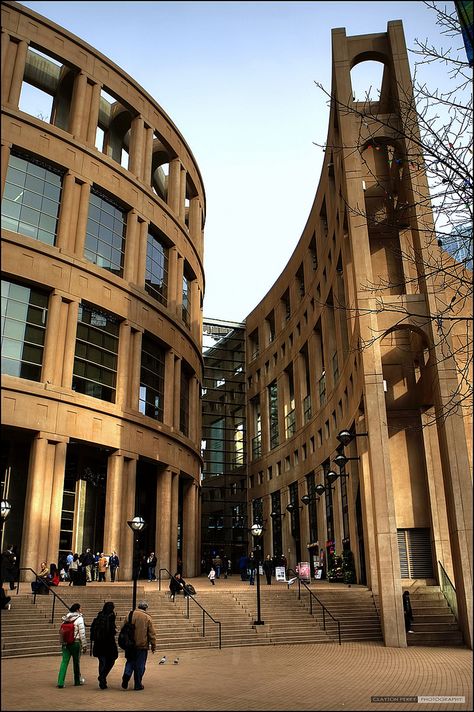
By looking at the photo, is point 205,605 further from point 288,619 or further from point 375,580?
point 375,580

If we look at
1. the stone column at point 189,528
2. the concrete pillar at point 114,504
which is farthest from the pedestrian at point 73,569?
the stone column at point 189,528

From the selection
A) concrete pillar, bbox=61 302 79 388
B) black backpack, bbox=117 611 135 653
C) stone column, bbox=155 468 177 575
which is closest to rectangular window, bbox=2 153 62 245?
concrete pillar, bbox=61 302 79 388

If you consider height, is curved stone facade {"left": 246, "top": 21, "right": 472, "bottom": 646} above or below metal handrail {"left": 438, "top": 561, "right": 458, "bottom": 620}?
above

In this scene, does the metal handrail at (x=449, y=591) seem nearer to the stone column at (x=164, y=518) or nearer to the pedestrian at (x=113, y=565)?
the pedestrian at (x=113, y=565)

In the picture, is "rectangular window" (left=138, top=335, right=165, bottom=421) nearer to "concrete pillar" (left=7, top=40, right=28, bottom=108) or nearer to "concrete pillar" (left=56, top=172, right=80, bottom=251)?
"concrete pillar" (left=56, top=172, right=80, bottom=251)

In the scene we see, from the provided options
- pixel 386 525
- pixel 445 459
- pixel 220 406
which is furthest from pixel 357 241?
pixel 220 406

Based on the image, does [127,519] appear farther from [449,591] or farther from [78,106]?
[78,106]

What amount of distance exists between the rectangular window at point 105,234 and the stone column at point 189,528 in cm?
1457

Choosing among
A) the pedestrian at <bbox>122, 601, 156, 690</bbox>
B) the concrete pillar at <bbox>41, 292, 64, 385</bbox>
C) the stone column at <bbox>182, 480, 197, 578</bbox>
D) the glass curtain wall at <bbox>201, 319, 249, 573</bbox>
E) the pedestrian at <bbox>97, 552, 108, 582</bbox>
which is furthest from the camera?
the glass curtain wall at <bbox>201, 319, 249, 573</bbox>

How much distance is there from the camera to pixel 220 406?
212 ft

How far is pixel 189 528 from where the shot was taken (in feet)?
127

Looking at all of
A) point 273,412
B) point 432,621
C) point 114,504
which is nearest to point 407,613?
point 432,621

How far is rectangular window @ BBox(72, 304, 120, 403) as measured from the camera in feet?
99.6

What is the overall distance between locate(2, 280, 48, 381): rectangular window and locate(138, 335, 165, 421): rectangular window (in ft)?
23.1
